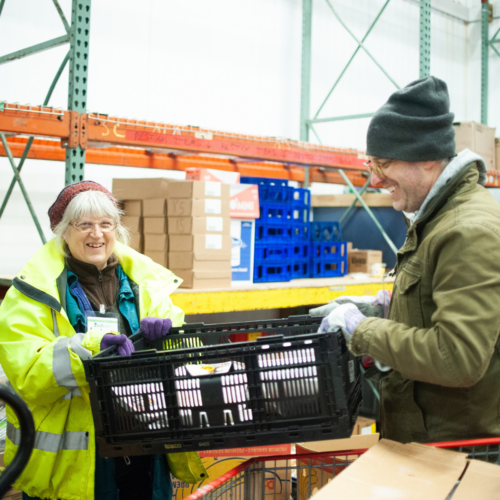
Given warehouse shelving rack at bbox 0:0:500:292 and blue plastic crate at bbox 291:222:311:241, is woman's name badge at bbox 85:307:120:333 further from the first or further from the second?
blue plastic crate at bbox 291:222:311:241

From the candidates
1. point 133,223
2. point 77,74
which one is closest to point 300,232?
point 133,223

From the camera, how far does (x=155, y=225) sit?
145 inches

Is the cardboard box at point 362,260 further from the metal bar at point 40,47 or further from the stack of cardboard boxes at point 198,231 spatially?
the metal bar at point 40,47

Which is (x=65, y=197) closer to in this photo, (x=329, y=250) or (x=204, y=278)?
(x=204, y=278)

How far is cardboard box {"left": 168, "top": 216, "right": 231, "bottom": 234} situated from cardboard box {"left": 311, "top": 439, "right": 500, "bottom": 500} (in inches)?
86.7

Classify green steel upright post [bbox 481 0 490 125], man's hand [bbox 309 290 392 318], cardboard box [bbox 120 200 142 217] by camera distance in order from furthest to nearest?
green steel upright post [bbox 481 0 490 125]
cardboard box [bbox 120 200 142 217]
man's hand [bbox 309 290 392 318]

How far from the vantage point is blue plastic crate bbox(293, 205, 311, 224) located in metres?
4.47

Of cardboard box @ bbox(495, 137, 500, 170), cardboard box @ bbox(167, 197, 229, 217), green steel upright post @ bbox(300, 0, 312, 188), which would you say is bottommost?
cardboard box @ bbox(167, 197, 229, 217)

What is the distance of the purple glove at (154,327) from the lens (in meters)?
2.08

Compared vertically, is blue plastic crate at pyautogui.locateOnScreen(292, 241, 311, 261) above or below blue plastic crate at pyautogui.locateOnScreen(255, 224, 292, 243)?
below

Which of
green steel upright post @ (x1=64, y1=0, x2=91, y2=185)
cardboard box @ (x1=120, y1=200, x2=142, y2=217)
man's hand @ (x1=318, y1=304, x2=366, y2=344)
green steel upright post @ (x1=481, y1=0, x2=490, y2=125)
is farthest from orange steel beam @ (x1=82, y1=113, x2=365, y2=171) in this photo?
green steel upright post @ (x1=481, y1=0, x2=490, y2=125)

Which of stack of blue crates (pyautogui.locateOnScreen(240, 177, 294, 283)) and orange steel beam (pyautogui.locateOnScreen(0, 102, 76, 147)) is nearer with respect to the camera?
orange steel beam (pyautogui.locateOnScreen(0, 102, 76, 147))

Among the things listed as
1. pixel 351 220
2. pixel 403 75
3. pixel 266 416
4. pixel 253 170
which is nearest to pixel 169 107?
pixel 253 170

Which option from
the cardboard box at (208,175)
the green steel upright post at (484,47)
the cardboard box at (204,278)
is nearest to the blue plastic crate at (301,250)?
the cardboard box at (208,175)
